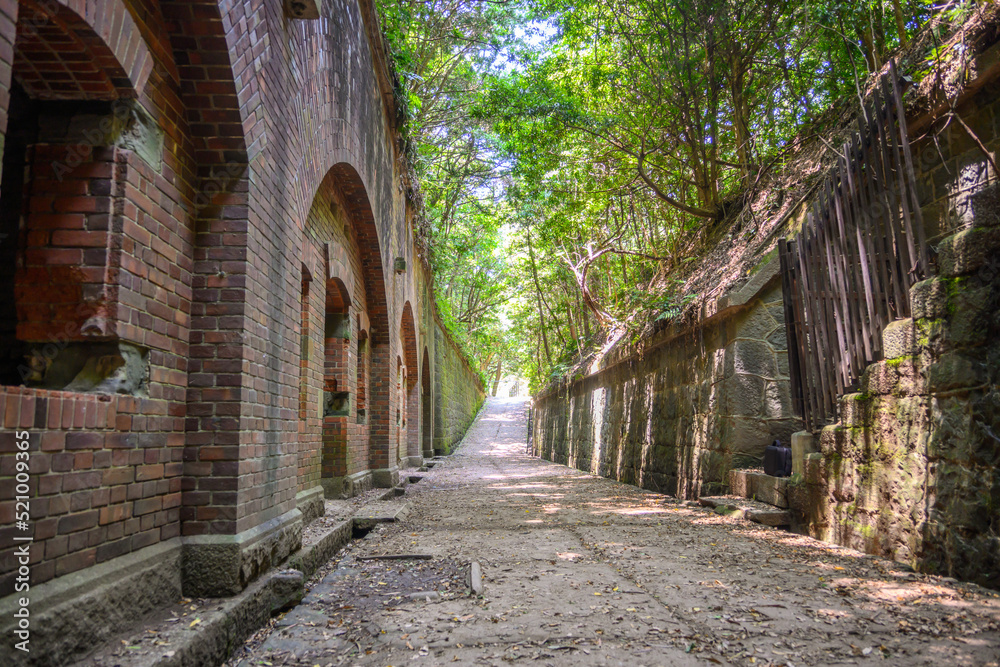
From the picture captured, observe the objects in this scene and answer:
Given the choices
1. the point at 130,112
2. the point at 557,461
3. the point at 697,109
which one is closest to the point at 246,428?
the point at 130,112

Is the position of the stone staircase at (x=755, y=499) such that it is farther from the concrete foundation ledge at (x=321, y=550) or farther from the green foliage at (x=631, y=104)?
the concrete foundation ledge at (x=321, y=550)

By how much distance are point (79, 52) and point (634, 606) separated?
351 centimetres

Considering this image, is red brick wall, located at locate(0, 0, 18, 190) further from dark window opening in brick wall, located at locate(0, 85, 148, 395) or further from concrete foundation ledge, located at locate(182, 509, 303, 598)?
concrete foundation ledge, located at locate(182, 509, 303, 598)

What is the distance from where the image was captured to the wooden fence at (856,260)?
3814 mm

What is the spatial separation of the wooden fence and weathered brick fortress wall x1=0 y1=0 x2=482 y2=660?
3.88 meters

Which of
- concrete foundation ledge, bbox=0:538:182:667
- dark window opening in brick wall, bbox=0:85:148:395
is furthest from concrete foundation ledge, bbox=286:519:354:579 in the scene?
→ dark window opening in brick wall, bbox=0:85:148:395

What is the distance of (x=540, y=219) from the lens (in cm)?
1445

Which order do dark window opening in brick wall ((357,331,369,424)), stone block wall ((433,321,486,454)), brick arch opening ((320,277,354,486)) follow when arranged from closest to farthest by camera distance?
brick arch opening ((320,277,354,486)) → dark window opening in brick wall ((357,331,369,424)) → stone block wall ((433,321,486,454))

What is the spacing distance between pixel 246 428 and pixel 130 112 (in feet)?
5.13

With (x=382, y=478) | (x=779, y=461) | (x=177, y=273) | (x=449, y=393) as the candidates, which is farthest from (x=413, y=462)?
(x=177, y=273)

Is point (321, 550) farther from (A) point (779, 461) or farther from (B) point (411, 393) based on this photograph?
(B) point (411, 393)

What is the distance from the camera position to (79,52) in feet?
7.80

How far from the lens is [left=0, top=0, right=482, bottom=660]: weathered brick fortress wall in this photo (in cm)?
225

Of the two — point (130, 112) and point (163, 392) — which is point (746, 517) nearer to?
point (163, 392)
